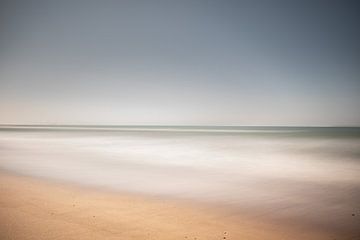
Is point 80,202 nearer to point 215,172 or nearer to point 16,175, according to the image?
point 16,175

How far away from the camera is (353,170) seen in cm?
1566

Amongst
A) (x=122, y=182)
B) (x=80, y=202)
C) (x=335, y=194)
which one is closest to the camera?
(x=80, y=202)

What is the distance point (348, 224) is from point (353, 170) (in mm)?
10104

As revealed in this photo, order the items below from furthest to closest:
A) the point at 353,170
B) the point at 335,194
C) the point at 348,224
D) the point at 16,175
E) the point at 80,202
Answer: the point at 353,170
the point at 16,175
the point at 335,194
the point at 80,202
the point at 348,224

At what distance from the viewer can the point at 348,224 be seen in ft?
22.4

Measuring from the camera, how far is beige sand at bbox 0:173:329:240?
590cm

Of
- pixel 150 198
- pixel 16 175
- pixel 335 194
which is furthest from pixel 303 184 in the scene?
pixel 16 175

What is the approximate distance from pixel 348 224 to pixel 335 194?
11.1 feet

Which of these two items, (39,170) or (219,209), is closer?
(219,209)

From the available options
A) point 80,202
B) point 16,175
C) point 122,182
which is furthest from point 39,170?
point 80,202

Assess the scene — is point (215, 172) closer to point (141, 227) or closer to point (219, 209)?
point (219, 209)

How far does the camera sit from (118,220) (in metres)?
6.69

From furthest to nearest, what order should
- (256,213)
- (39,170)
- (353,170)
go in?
(353,170), (39,170), (256,213)

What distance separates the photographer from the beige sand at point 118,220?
19.4ft
